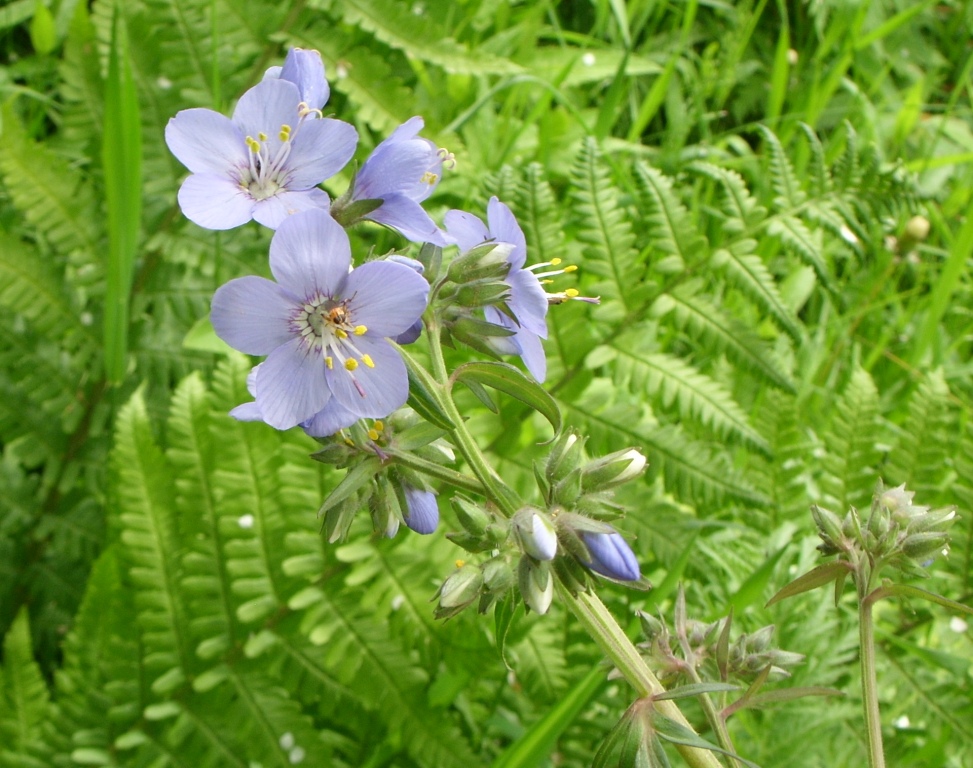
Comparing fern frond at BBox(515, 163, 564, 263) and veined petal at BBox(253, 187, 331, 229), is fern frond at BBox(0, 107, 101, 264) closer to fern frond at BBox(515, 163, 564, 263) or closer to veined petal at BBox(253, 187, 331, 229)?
fern frond at BBox(515, 163, 564, 263)

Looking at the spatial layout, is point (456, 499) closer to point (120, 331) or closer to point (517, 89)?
point (120, 331)

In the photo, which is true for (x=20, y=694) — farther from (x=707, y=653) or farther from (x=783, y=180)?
(x=783, y=180)

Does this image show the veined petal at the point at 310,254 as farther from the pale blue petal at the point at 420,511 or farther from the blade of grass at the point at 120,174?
the blade of grass at the point at 120,174

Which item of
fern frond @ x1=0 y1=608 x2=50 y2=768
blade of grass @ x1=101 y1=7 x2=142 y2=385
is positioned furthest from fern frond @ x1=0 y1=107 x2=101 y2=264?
fern frond @ x1=0 y1=608 x2=50 y2=768

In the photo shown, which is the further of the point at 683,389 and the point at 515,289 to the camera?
the point at 683,389

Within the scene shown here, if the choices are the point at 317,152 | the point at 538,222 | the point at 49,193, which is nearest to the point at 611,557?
the point at 317,152

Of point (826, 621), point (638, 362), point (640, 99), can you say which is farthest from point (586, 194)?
point (640, 99)

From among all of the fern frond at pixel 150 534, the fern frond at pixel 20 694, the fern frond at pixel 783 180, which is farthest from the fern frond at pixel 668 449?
the fern frond at pixel 20 694
